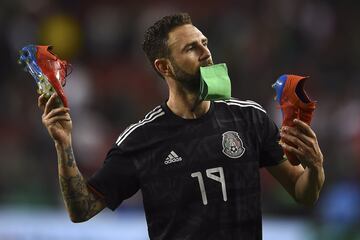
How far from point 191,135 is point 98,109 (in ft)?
27.4

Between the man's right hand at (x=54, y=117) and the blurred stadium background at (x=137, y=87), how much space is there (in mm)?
5135

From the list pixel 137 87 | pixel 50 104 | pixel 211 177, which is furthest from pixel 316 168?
pixel 137 87

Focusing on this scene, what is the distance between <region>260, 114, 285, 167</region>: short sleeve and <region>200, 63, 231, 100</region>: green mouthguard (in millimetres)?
336

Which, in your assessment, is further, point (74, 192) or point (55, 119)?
point (74, 192)

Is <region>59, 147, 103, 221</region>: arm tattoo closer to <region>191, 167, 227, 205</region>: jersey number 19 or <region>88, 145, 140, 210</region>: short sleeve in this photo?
<region>88, 145, 140, 210</region>: short sleeve

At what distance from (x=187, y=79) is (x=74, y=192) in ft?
2.60

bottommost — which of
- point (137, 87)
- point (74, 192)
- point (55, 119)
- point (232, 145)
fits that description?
point (137, 87)

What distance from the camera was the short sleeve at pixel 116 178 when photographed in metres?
4.89

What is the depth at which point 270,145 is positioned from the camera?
4.98 metres

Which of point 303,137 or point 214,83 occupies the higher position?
point 214,83

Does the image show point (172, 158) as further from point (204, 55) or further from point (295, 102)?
point (295, 102)

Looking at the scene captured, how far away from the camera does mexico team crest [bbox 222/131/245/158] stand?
4.85 meters

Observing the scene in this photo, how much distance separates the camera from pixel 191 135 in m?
4.91

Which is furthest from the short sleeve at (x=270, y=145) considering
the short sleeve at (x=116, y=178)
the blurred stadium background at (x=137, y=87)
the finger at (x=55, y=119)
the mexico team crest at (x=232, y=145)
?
the blurred stadium background at (x=137, y=87)
